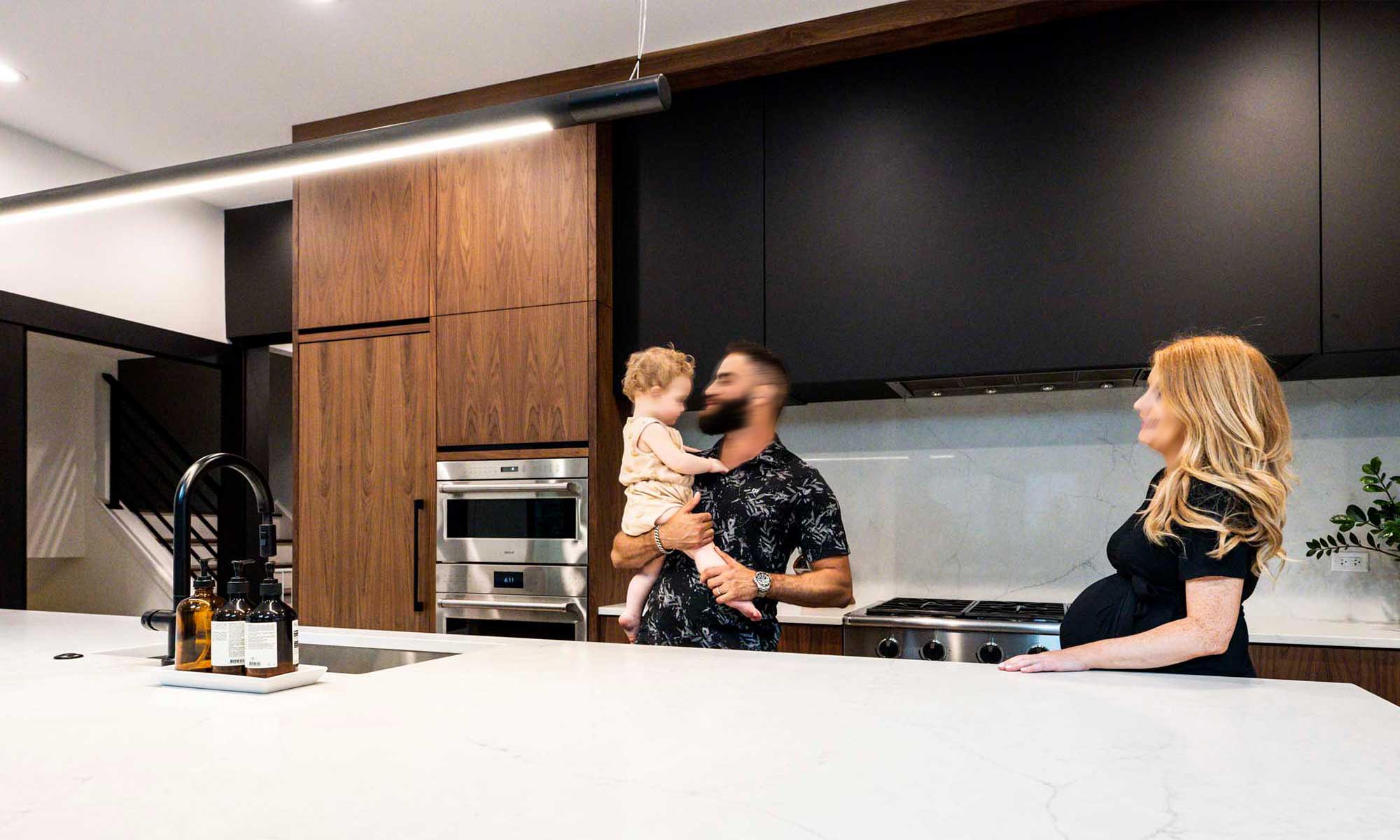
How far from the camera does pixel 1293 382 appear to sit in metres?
3.03

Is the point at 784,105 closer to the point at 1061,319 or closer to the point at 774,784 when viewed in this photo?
the point at 1061,319

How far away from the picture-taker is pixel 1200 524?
1.48 metres

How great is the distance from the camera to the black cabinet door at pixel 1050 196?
2.71 m

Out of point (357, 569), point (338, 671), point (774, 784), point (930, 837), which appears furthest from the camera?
point (357, 569)

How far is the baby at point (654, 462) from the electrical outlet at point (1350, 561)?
2070 millimetres

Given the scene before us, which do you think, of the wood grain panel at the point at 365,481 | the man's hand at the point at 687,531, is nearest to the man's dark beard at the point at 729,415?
the man's hand at the point at 687,531

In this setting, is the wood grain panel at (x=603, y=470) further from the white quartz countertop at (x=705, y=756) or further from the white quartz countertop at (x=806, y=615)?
the white quartz countertop at (x=705, y=756)

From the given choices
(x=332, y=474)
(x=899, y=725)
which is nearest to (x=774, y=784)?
(x=899, y=725)

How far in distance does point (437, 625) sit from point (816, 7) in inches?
96.4

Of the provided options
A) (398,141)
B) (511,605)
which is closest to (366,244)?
(511,605)

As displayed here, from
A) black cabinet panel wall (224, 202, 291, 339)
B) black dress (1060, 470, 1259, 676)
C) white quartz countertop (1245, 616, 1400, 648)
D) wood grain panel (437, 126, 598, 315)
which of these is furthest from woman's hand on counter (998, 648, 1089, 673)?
black cabinet panel wall (224, 202, 291, 339)

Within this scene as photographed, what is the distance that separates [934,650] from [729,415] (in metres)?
1.10

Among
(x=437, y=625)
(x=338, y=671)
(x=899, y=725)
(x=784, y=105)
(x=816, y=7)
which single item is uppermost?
(x=816, y=7)

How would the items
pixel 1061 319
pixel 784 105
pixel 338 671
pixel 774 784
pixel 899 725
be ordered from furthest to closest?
1. pixel 784 105
2. pixel 1061 319
3. pixel 338 671
4. pixel 899 725
5. pixel 774 784
